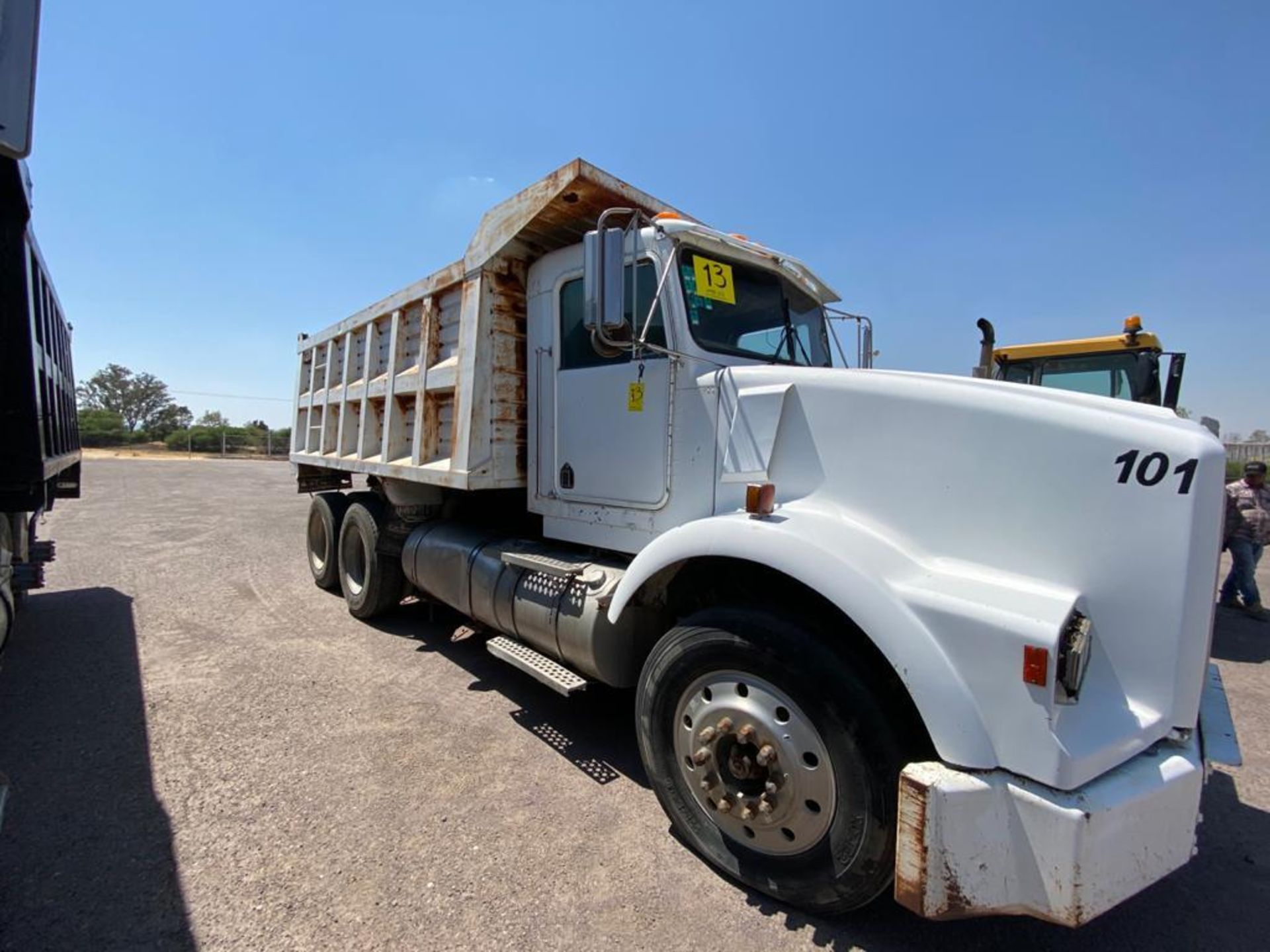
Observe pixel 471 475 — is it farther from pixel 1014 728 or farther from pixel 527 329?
pixel 1014 728

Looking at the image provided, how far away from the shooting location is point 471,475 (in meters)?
3.86

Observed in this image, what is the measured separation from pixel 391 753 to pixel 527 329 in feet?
8.58

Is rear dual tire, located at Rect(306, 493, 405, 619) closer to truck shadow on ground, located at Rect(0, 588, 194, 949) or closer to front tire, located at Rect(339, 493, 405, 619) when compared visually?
front tire, located at Rect(339, 493, 405, 619)

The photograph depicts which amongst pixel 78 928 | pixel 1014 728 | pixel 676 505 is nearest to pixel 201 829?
pixel 78 928

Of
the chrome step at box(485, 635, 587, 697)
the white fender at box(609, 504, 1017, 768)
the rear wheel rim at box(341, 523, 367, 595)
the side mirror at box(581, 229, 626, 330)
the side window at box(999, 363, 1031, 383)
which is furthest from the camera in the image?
the side window at box(999, 363, 1031, 383)

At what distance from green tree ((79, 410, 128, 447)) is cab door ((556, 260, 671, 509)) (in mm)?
48727

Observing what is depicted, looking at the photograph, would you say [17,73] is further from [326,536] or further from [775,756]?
[326,536]

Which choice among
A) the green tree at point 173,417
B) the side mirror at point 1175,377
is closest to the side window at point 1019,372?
the side mirror at point 1175,377

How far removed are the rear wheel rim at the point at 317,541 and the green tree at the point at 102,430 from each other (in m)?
44.5

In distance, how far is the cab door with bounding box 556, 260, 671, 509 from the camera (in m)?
3.06

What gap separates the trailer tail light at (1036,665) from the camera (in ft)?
5.29

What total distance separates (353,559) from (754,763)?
4.65 meters

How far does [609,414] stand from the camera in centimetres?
333

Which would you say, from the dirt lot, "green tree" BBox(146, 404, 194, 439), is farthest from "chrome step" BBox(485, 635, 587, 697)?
"green tree" BBox(146, 404, 194, 439)
